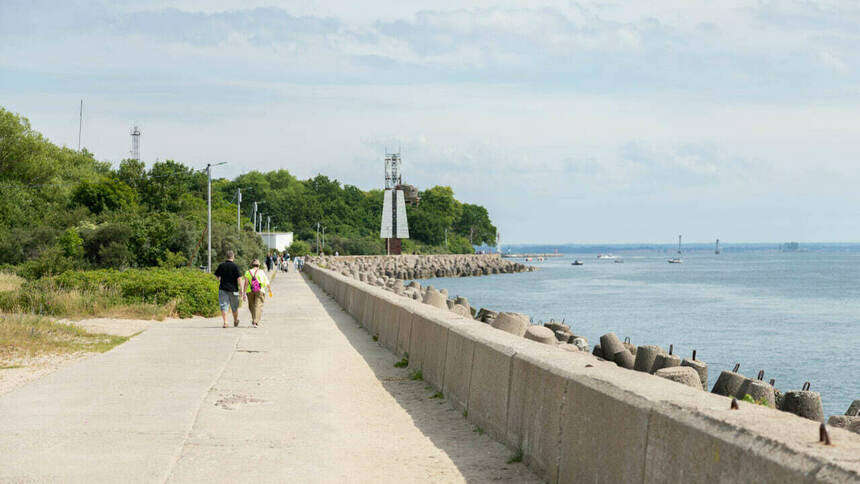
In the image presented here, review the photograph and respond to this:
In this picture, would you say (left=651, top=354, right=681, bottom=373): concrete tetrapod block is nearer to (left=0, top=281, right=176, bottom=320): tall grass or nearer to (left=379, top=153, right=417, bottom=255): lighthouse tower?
(left=0, top=281, right=176, bottom=320): tall grass

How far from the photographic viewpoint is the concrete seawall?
444 cm

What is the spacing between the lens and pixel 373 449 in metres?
8.78

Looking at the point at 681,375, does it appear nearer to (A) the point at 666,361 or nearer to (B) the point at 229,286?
(A) the point at 666,361

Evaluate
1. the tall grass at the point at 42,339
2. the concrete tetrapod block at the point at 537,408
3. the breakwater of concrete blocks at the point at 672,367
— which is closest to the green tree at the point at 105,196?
the breakwater of concrete blocks at the point at 672,367

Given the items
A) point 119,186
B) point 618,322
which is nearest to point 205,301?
point 618,322

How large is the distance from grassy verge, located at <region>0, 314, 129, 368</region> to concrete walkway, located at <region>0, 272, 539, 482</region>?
122 centimetres

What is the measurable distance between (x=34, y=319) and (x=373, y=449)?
13.7 metres

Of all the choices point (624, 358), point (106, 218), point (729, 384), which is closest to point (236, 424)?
point (729, 384)

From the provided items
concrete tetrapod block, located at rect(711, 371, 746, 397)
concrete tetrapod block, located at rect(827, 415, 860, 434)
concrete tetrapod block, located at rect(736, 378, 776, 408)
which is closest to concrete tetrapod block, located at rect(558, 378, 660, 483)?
concrete tetrapod block, located at rect(827, 415, 860, 434)

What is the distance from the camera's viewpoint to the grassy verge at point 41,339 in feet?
52.3

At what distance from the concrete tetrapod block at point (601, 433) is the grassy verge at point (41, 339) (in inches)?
427

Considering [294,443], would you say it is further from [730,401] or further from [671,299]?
[671,299]

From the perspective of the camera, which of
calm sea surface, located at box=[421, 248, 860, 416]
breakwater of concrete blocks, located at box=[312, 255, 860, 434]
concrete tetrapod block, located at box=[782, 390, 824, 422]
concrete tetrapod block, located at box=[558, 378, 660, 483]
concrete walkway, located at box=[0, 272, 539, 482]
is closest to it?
concrete tetrapod block, located at box=[558, 378, 660, 483]

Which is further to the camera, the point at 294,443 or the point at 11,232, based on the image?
the point at 11,232
